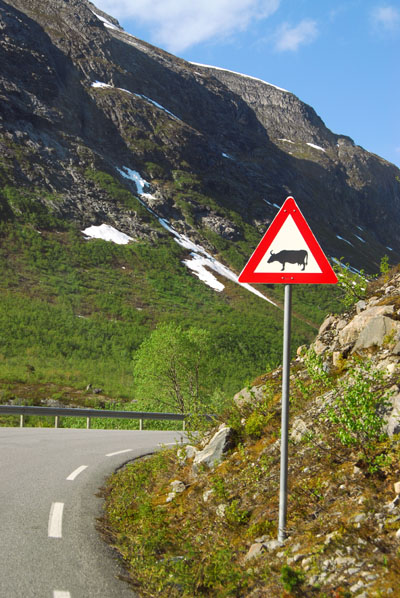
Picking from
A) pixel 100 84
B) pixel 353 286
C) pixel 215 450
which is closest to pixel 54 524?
pixel 215 450

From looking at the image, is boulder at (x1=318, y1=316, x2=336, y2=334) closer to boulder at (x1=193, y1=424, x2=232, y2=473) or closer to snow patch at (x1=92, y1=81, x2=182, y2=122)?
boulder at (x1=193, y1=424, x2=232, y2=473)

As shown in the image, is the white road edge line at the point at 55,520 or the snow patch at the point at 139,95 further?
the snow patch at the point at 139,95

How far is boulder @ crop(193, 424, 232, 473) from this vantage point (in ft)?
23.9

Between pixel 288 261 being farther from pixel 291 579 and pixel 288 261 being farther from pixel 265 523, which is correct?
pixel 291 579

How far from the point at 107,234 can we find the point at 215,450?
6922cm

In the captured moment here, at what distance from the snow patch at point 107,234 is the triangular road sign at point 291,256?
225 ft

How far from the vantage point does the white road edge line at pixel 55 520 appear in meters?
5.57

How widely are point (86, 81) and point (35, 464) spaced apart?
4154 inches

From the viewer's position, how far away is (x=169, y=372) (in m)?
26.1

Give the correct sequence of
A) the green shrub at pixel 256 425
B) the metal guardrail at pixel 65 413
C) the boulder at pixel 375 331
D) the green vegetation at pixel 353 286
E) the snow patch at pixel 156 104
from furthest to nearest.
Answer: the snow patch at pixel 156 104 → the metal guardrail at pixel 65 413 → the green vegetation at pixel 353 286 → the green shrub at pixel 256 425 → the boulder at pixel 375 331

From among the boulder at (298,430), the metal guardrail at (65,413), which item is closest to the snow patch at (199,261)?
the metal guardrail at (65,413)

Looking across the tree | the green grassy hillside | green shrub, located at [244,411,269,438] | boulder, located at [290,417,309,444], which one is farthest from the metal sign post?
the green grassy hillside

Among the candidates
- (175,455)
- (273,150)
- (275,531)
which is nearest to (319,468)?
(275,531)

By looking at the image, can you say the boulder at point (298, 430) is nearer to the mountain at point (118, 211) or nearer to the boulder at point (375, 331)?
the boulder at point (375, 331)
